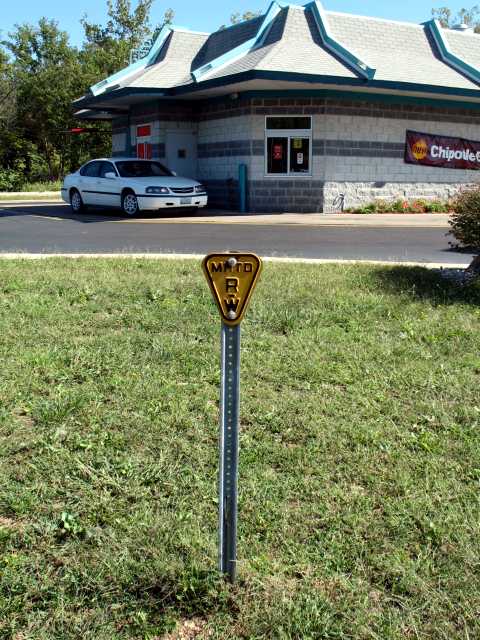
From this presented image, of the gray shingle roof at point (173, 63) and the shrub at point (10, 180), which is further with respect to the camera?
the shrub at point (10, 180)

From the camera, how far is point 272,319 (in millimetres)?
6699

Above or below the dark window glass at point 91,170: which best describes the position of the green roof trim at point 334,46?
above

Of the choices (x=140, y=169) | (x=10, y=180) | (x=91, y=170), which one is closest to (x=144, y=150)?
(x=91, y=170)

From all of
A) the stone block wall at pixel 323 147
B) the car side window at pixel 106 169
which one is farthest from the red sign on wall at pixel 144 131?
the car side window at pixel 106 169

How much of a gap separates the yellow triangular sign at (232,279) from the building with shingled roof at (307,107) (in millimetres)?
17117

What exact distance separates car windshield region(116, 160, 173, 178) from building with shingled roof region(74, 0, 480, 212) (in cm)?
279

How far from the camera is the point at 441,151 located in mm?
23875

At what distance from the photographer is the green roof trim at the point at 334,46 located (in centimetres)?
1969

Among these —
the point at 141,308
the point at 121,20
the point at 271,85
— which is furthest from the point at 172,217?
the point at 121,20

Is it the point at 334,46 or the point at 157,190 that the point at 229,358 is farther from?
the point at 334,46

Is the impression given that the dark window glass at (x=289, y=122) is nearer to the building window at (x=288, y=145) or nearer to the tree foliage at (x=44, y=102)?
the building window at (x=288, y=145)

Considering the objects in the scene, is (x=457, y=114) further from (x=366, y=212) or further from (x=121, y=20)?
(x=121, y=20)

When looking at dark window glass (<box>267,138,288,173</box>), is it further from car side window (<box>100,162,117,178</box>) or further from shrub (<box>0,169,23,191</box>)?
shrub (<box>0,169,23,191</box>)

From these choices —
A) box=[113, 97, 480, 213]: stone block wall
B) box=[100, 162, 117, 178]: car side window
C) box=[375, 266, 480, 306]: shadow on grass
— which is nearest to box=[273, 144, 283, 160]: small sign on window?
box=[113, 97, 480, 213]: stone block wall
